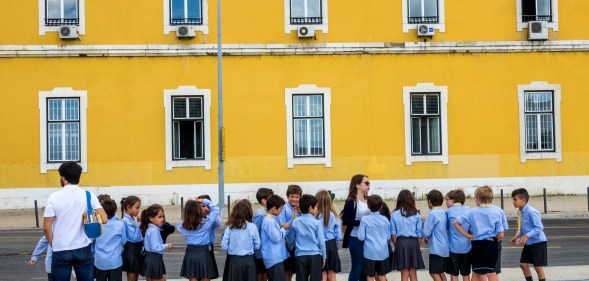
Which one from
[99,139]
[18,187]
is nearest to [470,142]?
[99,139]

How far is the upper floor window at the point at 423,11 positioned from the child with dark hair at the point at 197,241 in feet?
64.0

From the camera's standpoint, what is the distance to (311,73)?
32281 mm

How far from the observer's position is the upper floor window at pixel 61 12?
31609 mm

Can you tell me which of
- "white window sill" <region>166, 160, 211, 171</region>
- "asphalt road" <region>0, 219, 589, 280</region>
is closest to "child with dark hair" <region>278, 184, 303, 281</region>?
"asphalt road" <region>0, 219, 589, 280</region>

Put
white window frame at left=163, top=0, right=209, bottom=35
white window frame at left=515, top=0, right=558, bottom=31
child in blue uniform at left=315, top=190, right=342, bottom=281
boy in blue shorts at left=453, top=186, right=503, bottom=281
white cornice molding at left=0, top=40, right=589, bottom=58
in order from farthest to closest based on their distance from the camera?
1. white window frame at left=515, top=0, right=558, bottom=31
2. white window frame at left=163, top=0, right=209, bottom=35
3. white cornice molding at left=0, top=40, right=589, bottom=58
4. child in blue uniform at left=315, top=190, right=342, bottom=281
5. boy in blue shorts at left=453, top=186, right=503, bottom=281

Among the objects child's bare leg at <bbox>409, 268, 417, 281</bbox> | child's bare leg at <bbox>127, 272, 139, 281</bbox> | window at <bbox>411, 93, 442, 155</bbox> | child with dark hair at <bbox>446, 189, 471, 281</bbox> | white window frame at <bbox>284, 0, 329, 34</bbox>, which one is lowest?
child's bare leg at <bbox>409, 268, 417, 281</bbox>

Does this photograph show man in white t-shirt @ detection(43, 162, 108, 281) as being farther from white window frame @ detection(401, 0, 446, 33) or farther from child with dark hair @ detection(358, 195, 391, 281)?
white window frame @ detection(401, 0, 446, 33)

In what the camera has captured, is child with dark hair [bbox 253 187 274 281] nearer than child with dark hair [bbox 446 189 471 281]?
Yes

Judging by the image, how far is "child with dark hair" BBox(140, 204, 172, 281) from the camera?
45.8 feet

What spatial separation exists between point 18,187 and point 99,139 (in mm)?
2689

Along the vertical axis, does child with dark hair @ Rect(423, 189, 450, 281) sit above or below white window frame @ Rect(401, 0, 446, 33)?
below

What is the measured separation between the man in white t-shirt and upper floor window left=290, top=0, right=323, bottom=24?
21.2m

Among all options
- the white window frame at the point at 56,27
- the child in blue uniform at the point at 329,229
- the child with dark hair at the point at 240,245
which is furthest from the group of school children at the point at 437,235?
the white window frame at the point at 56,27

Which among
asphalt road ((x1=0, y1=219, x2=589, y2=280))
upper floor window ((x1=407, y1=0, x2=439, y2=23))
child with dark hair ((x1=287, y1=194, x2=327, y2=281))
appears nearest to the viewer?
child with dark hair ((x1=287, y1=194, x2=327, y2=281))
